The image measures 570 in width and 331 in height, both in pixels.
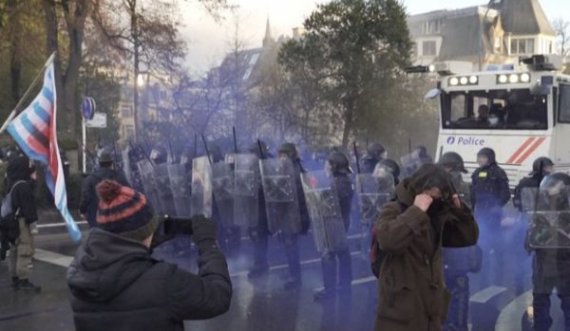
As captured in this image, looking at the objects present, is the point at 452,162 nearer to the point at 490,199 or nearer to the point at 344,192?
the point at 344,192

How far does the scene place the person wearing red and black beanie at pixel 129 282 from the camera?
233cm

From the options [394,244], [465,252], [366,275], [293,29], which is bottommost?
[366,275]

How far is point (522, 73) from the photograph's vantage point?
10.8 m

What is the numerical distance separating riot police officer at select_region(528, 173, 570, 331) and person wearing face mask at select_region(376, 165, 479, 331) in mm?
1805

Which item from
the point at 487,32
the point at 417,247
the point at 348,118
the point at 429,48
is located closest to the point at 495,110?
the point at 417,247

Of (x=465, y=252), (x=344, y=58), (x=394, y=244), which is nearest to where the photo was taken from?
(x=394, y=244)

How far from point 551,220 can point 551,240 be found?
0.16m

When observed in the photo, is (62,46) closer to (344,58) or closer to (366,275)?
(344,58)

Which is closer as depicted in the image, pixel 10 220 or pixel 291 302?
pixel 291 302

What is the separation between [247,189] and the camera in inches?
327

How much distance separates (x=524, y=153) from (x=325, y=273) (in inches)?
198

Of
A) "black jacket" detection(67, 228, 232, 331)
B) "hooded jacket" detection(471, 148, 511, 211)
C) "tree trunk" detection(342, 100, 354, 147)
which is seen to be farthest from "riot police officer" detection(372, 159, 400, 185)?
"tree trunk" detection(342, 100, 354, 147)

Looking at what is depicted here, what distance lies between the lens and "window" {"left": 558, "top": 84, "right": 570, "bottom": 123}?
10.6 metres

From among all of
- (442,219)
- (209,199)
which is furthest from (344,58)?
(442,219)
